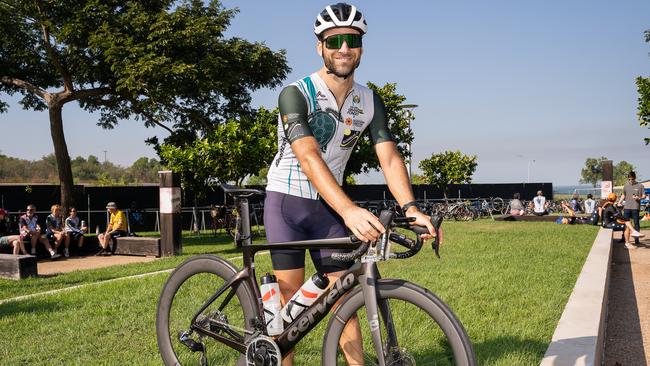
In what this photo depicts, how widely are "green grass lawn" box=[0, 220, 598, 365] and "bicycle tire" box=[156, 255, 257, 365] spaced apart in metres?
0.55

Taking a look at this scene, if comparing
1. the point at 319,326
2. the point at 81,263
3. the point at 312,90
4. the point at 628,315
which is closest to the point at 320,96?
the point at 312,90

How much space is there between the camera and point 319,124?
2.96m

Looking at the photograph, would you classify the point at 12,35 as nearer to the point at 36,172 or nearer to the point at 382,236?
the point at 382,236

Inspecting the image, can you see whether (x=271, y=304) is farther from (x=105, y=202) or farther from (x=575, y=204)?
(x=575, y=204)

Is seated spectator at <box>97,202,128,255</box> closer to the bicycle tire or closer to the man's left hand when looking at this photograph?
the bicycle tire

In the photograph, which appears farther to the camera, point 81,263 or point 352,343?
point 81,263

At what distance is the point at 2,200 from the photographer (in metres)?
25.1

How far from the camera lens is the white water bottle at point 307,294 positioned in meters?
2.89

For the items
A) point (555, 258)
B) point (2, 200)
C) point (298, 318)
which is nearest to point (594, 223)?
point (555, 258)

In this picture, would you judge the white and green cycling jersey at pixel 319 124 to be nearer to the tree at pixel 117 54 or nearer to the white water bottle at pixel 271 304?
the white water bottle at pixel 271 304

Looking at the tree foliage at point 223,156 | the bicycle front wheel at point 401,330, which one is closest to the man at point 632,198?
the tree foliage at point 223,156

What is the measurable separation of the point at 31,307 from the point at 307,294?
504 cm

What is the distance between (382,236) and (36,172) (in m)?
87.9

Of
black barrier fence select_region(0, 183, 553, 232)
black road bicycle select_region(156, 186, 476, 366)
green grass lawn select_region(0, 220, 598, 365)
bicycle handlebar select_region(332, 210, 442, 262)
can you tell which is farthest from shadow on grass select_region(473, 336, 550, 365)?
black barrier fence select_region(0, 183, 553, 232)
